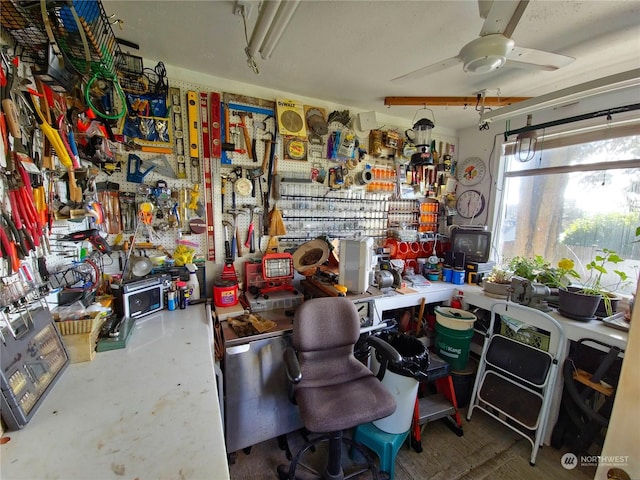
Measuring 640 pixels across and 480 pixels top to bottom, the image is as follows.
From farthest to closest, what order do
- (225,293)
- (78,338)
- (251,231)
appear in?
(251,231) < (225,293) < (78,338)

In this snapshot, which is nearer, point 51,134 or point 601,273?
point 51,134

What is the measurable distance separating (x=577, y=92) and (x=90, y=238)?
3.02 metres

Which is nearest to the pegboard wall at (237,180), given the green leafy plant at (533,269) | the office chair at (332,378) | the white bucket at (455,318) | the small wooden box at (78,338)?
the small wooden box at (78,338)

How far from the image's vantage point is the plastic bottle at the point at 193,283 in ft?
6.31

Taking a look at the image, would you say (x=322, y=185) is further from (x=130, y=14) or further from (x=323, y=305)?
(x=130, y=14)

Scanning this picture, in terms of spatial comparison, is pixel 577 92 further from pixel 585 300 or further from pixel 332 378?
pixel 332 378

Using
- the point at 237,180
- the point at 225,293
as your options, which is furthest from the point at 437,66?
the point at 225,293

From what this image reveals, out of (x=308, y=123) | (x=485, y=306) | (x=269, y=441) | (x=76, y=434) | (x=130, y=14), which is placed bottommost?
(x=269, y=441)

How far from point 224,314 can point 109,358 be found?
0.66 metres

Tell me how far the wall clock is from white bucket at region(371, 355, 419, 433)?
2.23 metres

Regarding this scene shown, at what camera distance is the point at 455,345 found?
2145 mm

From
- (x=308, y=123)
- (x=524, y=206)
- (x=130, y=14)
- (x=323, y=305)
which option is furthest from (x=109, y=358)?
(x=524, y=206)

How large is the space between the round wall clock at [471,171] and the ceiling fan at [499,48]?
1666mm

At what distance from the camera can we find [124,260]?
73.9 inches
